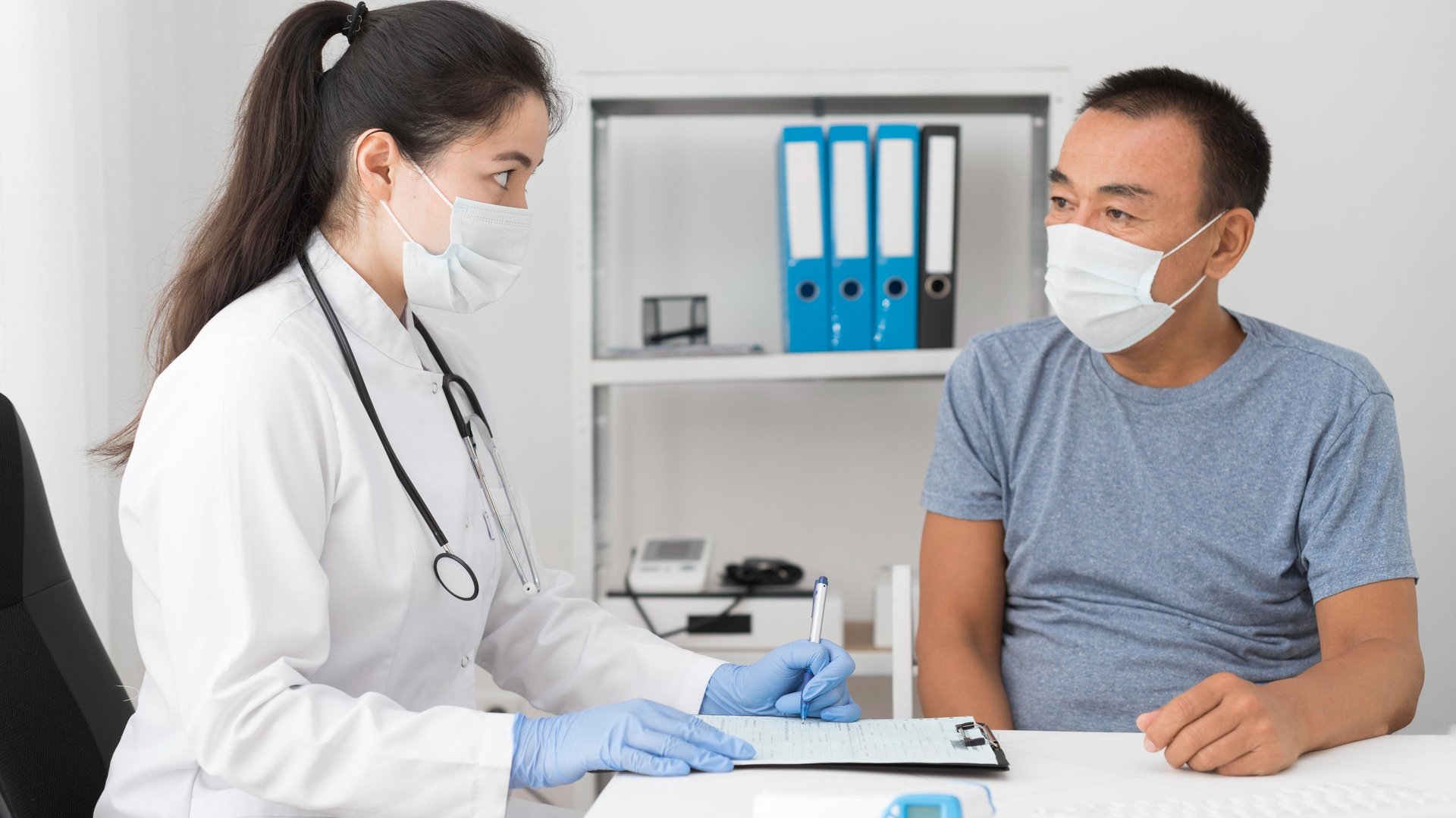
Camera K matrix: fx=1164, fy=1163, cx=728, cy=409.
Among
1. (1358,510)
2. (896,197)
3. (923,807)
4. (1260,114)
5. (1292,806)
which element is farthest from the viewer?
(1260,114)

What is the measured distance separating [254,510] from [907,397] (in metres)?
1.48

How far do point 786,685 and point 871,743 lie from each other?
24 centimetres

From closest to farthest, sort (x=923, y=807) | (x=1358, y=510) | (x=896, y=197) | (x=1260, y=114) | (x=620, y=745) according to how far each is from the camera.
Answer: (x=923, y=807), (x=620, y=745), (x=1358, y=510), (x=896, y=197), (x=1260, y=114)

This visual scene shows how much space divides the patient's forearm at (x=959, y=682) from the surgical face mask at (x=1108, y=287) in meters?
0.42

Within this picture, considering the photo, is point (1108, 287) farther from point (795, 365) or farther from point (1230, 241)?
point (795, 365)

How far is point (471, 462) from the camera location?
1195 mm

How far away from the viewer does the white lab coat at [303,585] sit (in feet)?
2.99

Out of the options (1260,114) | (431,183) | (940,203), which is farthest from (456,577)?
(1260,114)

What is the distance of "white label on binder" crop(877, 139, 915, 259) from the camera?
182cm

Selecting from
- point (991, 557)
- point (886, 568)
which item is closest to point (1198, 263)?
point (991, 557)

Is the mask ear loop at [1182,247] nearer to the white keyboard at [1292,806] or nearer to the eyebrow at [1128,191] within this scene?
the eyebrow at [1128,191]

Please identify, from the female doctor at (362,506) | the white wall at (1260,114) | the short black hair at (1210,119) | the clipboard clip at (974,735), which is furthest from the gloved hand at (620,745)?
the white wall at (1260,114)

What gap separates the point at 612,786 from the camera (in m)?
0.87

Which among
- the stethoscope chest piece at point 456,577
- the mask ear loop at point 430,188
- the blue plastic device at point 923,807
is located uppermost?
the mask ear loop at point 430,188
